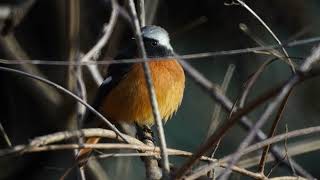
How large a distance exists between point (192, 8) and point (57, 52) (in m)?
1.36

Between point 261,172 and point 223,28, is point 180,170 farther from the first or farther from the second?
point 223,28

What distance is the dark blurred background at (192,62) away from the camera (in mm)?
5836

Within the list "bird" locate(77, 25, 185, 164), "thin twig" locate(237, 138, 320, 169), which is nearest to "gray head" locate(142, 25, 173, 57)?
"bird" locate(77, 25, 185, 164)

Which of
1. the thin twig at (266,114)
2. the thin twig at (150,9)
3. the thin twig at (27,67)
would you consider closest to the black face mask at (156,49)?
the thin twig at (150,9)

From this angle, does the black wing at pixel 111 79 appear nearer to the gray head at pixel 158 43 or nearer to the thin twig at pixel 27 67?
the gray head at pixel 158 43

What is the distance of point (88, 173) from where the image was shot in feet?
17.1

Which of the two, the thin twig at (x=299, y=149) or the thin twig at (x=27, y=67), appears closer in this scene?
the thin twig at (x=299, y=149)

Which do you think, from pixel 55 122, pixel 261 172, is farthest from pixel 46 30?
pixel 261 172

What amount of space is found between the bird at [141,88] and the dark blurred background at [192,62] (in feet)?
3.00

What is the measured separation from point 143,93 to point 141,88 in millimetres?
37

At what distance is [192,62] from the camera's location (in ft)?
20.7

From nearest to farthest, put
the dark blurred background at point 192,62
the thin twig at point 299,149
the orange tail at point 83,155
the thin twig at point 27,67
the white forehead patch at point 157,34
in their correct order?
the orange tail at point 83,155 → the thin twig at point 299,149 → the white forehead patch at point 157,34 → the thin twig at point 27,67 → the dark blurred background at point 192,62

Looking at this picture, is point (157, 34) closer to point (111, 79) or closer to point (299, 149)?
point (111, 79)

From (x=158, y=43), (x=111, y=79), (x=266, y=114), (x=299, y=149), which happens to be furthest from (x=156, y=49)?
(x=266, y=114)
